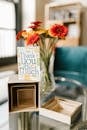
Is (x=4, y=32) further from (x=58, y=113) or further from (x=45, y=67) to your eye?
(x=58, y=113)

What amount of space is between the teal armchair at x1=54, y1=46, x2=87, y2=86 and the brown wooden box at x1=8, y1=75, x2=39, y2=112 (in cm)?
142

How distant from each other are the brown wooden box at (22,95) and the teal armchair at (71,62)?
142 cm

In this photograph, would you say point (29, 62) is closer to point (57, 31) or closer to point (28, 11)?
point (57, 31)

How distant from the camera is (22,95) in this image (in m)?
0.97

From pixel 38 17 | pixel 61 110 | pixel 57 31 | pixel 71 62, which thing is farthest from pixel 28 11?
pixel 61 110

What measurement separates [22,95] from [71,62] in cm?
168

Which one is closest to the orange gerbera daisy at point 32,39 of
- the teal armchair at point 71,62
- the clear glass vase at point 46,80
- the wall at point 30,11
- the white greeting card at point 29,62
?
the white greeting card at point 29,62

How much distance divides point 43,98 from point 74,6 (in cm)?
249

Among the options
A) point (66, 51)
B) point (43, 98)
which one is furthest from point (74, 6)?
point (43, 98)

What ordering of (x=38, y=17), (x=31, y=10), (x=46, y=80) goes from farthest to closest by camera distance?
(x=38, y=17)
(x=31, y=10)
(x=46, y=80)

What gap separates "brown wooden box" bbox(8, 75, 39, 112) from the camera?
3.00 feet

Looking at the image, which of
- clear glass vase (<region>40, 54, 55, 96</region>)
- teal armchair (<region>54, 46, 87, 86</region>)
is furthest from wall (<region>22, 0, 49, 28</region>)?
clear glass vase (<region>40, 54, 55, 96</region>)

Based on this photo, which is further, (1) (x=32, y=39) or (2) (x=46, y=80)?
(2) (x=46, y=80)

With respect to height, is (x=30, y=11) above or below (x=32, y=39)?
above
